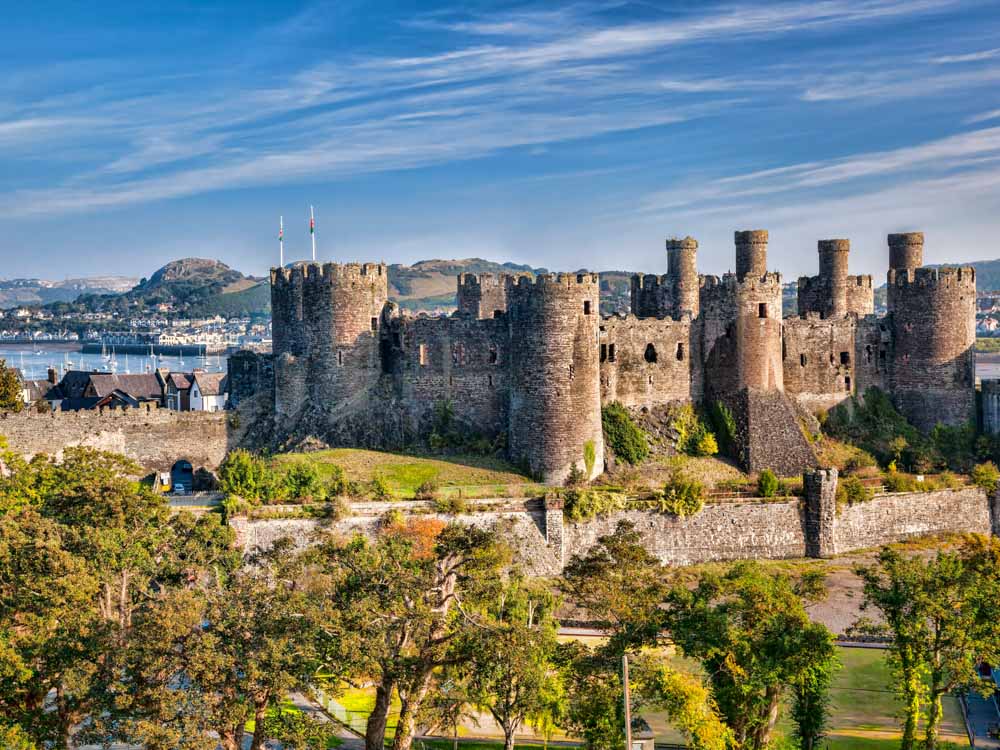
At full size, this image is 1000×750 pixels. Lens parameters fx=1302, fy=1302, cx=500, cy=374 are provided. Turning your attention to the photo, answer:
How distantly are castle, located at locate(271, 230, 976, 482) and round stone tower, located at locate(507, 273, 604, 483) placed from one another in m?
0.06

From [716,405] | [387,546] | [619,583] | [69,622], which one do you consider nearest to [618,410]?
[716,405]

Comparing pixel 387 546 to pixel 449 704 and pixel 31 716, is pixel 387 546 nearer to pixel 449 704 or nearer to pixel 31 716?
pixel 449 704

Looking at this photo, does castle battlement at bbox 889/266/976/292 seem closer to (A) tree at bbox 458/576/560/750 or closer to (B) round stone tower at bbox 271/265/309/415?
(B) round stone tower at bbox 271/265/309/415

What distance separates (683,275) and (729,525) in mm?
10927

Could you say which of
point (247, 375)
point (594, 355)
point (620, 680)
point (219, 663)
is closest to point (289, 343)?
point (247, 375)

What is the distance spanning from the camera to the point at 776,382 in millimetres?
50031

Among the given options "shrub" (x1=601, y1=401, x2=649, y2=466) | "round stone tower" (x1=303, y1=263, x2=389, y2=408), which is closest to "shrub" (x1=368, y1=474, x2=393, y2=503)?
"round stone tower" (x1=303, y1=263, x2=389, y2=408)

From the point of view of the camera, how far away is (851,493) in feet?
153

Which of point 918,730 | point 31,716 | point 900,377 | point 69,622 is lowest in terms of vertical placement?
point 918,730

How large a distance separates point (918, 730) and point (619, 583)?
828 cm

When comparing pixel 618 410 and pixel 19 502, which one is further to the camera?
pixel 618 410

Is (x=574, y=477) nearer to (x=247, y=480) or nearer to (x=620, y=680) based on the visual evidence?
(x=247, y=480)

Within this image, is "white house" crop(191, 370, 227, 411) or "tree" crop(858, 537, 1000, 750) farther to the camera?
"white house" crop(191, 370, 227, 411)

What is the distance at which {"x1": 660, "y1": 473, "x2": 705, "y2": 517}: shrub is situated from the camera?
4447 cm
